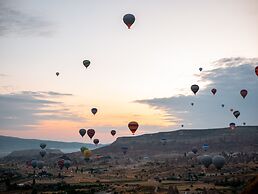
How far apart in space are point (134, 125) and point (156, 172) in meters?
36.3

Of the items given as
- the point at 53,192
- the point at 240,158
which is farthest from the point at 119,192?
the point at 240,158

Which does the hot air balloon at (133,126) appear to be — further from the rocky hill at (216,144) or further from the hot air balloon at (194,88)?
the rocky hill at (216,144)

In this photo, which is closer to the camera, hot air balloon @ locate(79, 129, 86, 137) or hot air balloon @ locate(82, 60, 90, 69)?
hot air balloon @ locate(82, 60, 90, 69)

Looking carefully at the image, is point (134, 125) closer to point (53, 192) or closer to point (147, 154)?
point (53, 192)

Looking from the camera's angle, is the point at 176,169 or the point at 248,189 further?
the point at 176,169

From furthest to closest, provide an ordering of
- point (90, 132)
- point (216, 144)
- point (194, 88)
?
point (216, 144) → point (90, 132) → point (194, 88)

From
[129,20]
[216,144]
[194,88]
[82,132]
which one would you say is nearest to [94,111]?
[82,132]

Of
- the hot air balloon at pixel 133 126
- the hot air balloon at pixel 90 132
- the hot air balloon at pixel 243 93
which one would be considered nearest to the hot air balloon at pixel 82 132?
the hot air balloon at pixel 90 132

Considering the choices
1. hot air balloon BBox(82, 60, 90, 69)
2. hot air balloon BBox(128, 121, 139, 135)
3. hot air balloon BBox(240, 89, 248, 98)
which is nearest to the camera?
hot air balloon BBox(82, 60, 90, 69)

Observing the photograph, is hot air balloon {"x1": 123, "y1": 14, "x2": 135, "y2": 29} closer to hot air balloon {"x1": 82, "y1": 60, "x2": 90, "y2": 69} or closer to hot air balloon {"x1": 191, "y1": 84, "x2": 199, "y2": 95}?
hot air balloon {"x1": 82, "y1": 60, "x2": 90, "y2": 69}

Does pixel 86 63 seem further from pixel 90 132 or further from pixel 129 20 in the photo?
pixel 90 132

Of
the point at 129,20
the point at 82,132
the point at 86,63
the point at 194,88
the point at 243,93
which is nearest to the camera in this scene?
the point at 129,20

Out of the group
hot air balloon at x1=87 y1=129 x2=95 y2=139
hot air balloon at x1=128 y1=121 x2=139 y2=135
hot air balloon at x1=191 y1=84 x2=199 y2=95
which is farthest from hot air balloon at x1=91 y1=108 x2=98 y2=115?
hot air balloon at x1=191 y1=84 x2=199 y2=95

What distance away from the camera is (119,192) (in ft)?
202
